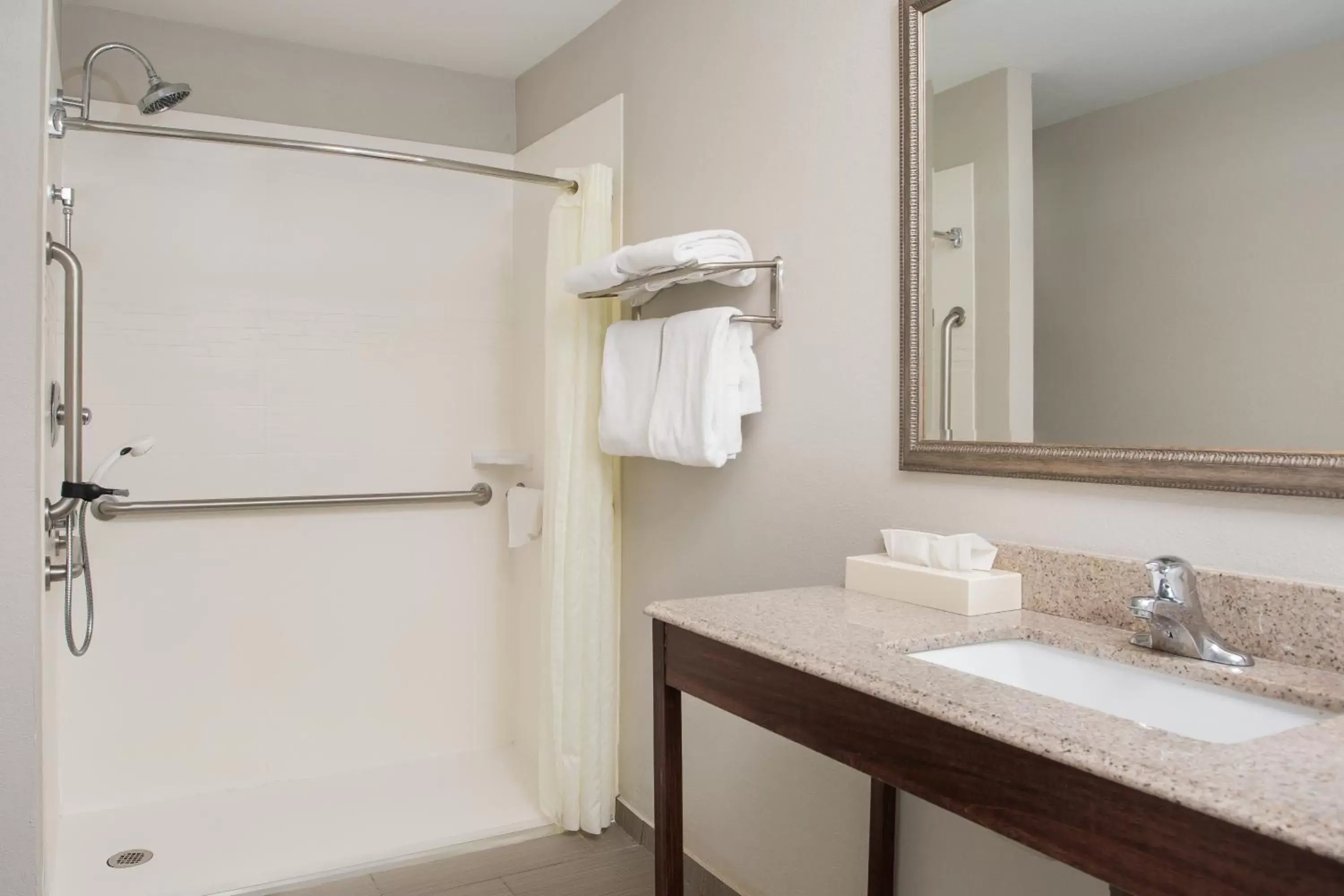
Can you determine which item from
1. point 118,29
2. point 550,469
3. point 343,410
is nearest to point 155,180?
point 118,29

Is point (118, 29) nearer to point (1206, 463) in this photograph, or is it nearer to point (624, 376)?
point (624, 376)

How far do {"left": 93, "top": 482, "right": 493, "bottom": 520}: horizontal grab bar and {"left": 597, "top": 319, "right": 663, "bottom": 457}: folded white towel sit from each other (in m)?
0.96

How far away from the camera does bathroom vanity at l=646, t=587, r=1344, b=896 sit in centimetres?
78

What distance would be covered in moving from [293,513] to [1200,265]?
2.56 m

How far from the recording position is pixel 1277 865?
74 centimetres

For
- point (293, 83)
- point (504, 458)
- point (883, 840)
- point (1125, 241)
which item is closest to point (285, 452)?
point (504, 458)

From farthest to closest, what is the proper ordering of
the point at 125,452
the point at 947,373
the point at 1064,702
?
the point at 125,452
the point at 947,373
the point at 1064,702

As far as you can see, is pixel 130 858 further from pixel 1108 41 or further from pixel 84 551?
pixel 1108 41

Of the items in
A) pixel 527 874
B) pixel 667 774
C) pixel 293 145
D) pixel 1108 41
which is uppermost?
pixel 293 145

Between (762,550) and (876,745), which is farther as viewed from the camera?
(762,550)

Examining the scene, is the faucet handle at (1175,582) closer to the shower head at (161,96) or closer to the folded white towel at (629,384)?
the folded white towel at (629,384)

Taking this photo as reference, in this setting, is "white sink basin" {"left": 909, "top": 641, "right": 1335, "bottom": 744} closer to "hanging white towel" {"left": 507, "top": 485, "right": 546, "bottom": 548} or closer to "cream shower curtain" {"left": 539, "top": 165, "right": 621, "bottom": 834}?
"cream shower curtain" {"left": 539, "top": 165, "right": 621, "bottom": 834}

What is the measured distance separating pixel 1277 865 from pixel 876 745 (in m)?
0.46

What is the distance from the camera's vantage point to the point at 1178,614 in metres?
1.21
